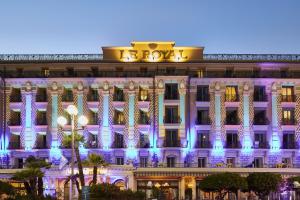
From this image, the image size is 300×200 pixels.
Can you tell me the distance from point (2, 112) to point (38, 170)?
2254cm

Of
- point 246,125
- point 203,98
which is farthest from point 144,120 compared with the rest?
point 246,125

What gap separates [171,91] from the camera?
10250cm

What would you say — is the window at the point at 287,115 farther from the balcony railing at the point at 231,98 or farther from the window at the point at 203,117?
the window at the point at 203,117

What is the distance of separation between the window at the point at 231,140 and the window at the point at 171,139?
6483mm

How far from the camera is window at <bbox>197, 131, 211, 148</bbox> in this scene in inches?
3986

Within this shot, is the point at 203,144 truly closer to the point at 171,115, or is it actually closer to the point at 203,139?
the point at 203,139

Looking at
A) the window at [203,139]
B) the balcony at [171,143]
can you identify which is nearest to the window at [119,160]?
the balcony at [171,143]

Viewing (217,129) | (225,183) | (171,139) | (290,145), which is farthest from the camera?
(217,129)

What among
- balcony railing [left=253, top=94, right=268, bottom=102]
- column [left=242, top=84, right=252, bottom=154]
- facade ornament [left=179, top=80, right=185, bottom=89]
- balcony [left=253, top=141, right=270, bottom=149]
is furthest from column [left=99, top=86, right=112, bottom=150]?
balcony railing [left=253, top=94, right=268, bottom=102]

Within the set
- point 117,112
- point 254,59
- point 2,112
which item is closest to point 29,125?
point 2,112

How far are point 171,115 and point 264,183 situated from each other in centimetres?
2109

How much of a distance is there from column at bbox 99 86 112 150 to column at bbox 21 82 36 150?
8641 millimetres

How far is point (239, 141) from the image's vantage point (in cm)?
10175

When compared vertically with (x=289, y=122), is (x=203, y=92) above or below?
above
